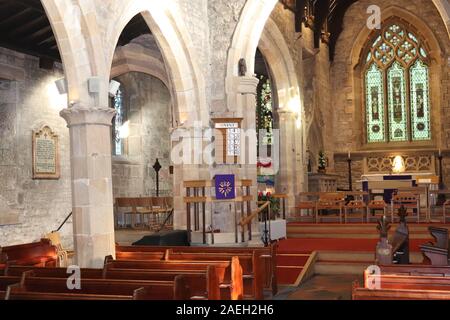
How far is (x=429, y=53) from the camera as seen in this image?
18281 millimetres

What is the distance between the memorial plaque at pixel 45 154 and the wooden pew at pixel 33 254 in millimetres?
3613

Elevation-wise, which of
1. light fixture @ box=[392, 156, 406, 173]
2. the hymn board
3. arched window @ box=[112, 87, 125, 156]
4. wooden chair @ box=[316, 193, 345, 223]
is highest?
arched window @ box=[112, 87, 125, 156]

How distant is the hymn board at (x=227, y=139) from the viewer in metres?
10.4

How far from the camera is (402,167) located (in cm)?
1828

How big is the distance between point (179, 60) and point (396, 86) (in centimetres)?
1060

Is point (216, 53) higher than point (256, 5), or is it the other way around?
point (256, 5)

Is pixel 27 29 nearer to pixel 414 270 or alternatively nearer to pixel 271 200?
pixel 271 200

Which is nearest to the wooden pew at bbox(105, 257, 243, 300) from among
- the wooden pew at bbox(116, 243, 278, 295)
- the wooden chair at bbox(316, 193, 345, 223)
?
the wooden pew at bbox(116, 243, 278, 295)

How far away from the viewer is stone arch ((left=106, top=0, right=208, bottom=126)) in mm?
9984

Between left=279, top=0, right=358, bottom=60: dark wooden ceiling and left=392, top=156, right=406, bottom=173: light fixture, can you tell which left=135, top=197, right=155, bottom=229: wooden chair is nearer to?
left=279, top=0, right=358, bottom=60: dark wooden ceiling

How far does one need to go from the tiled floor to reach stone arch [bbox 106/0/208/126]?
3654 millimetres
